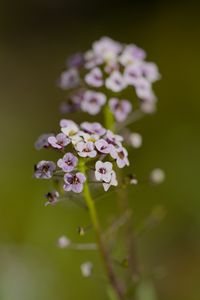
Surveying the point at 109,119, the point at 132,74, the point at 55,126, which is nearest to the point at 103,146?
the point at 109,119

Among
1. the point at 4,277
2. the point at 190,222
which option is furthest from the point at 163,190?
the point at 4,277

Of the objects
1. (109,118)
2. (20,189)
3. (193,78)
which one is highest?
(193,78)

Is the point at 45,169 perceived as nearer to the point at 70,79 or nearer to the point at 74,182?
the point at 74,182

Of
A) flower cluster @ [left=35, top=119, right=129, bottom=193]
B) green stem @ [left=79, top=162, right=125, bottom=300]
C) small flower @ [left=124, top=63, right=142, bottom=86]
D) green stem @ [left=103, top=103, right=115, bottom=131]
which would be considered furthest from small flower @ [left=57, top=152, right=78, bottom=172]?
small flower @ [left=124, top=63, right=142, bottom=86]

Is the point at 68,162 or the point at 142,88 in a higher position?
the point at 142,88

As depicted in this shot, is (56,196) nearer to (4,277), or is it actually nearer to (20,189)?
(4,277)

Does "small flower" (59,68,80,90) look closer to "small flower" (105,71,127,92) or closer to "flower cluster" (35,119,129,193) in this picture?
"small flower" (105,71,127,92)
